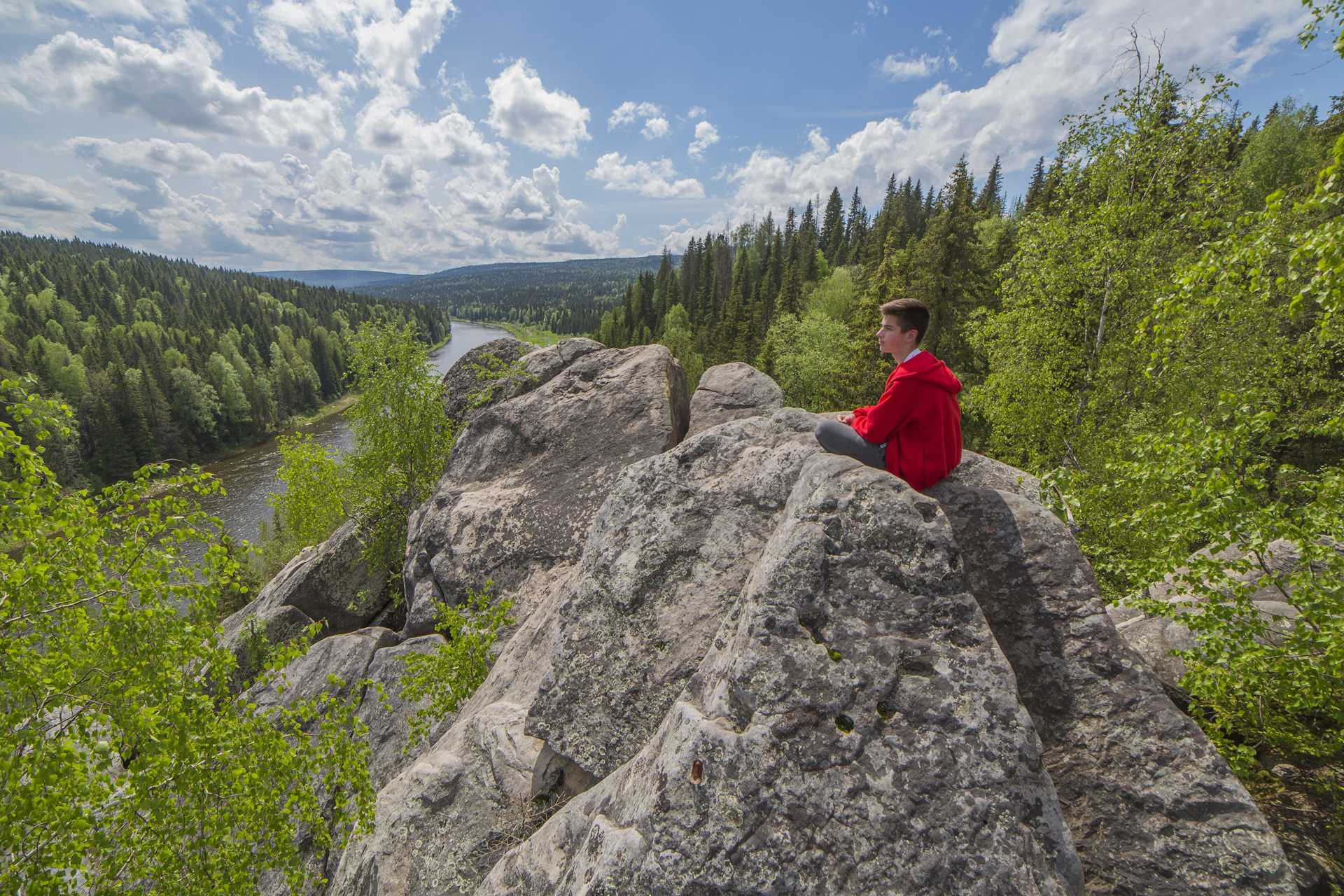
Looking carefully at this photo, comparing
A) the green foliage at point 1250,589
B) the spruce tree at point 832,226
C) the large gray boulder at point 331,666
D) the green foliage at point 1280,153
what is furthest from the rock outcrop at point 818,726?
the spruce tree at point 832,226

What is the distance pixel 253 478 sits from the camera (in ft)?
215

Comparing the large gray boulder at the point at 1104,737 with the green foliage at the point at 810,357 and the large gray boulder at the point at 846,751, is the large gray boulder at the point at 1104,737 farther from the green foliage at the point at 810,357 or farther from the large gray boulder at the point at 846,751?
the green foliage at the point at 810,357

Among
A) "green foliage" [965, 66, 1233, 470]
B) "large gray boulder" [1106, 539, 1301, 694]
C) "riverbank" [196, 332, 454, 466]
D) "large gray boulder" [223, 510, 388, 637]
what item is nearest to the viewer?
"large gray boulder" [1106, 539, 1301, 694]

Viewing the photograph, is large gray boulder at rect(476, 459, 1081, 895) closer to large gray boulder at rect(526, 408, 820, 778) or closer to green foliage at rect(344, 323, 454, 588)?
large gray boulder at rect(526, 408, 820, 778)

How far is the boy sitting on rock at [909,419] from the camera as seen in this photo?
19.4 ft

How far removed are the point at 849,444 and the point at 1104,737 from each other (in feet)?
11.3

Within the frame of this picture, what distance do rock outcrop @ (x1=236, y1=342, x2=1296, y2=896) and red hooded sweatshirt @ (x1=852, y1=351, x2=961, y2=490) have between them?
380mm

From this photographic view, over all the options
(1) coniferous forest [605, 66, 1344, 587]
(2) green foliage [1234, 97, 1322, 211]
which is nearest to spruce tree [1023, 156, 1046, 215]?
(2) green foliage [1234, 97, 1322, 211]

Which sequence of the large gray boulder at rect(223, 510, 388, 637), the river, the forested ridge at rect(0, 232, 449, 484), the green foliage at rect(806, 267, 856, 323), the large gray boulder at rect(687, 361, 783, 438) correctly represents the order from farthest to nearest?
the forested ridge at rect(0, 232, 449, 484), the green foliage at rect(806, 267, 856, 323), the river, the large gray boulder at rect(223, 510, 388, 637), the large gray boulder at rect(687, 361, 783, 438)

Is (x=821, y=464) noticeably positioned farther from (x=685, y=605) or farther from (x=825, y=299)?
(x=825, y=299)

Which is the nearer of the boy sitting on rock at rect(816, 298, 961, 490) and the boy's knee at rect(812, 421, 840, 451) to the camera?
the boy sitting on rock at rect(816, 298, 961, 490)

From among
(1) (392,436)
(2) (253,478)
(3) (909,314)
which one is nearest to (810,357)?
(1) (392,436)

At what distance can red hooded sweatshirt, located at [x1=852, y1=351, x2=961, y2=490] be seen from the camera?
5.90 meters

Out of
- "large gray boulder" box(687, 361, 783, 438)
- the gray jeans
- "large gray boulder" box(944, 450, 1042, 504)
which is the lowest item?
"large gray boulder" box(687, 361, 783, 438)
